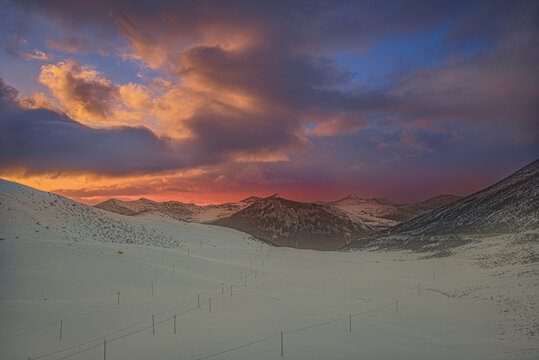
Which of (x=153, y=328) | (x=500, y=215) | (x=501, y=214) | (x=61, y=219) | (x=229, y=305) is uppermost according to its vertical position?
(x=61, y=219)

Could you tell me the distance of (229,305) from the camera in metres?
28.2

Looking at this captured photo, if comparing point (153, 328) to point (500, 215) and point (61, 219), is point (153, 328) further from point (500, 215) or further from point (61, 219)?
point (500, 215)

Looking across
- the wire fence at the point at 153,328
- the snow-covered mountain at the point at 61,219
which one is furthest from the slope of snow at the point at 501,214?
the snow-covered mountain at the point at 61,219

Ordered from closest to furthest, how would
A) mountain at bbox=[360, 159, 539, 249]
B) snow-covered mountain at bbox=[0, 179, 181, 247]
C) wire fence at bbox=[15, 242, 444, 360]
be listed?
1. wire fence at bbox=[15, 242, 444, 360]
2. snow-covered mountain at bbox=[0, 179, 181, 247]
3. mountain at bbox=[360, 159, 539, 249]

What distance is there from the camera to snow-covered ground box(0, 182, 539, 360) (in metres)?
18.9

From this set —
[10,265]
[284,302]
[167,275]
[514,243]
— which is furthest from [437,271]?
[10,265]

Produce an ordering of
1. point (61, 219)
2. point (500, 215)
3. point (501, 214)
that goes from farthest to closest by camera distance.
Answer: point (501, 214)
point (500, 215)
point (61, 219)

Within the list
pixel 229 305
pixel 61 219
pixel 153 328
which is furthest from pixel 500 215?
pixel 61 219

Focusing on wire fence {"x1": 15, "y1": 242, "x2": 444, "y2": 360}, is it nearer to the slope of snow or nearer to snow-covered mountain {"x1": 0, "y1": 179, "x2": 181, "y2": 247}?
snow-covered mountain {"x1": 0, "y1": 179, "x2": 181, "y2": 247}

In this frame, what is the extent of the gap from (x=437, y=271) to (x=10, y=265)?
49.1 meters

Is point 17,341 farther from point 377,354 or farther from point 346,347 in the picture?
point 377,354

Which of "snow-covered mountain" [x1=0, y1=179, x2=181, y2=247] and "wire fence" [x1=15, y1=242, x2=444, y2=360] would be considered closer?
"wire fence" [x1=15, y1=242, x2=444, y2=360]

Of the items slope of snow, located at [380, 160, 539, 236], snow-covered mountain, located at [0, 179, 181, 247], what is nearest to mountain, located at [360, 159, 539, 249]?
slope of snow, located at [380, 160, 539, 236]

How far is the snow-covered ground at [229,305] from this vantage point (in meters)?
18.9
